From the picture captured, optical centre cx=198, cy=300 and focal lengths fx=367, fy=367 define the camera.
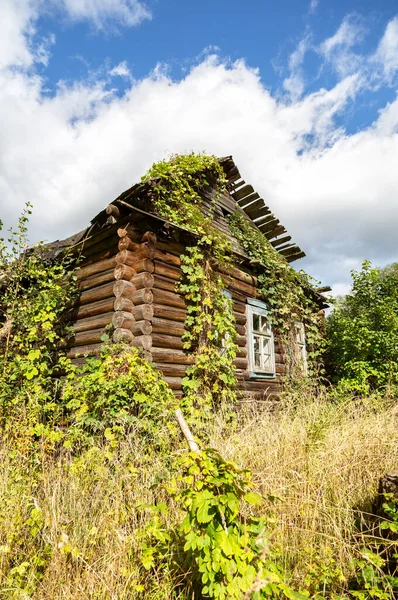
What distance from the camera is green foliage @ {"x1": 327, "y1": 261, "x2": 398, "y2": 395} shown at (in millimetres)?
10062

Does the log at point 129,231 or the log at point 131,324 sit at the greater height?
the log at point 129,231

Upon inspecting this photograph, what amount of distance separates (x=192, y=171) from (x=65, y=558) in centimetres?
752

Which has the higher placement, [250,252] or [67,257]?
[250,252]

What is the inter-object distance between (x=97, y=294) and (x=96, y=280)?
11.5 inches

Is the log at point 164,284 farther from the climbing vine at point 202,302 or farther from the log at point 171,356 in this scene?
the log at point 171,356

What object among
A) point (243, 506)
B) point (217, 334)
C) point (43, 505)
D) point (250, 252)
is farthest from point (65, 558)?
point (250, 252)

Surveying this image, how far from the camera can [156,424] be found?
4.79 meters

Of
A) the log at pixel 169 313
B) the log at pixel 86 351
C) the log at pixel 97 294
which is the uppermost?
the log at pixel 97 294

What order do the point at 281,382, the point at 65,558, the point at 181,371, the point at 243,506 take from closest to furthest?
1. the point at 65,558
2. the point at 243,506
3. the point at 181,371
4. the point at 281,382

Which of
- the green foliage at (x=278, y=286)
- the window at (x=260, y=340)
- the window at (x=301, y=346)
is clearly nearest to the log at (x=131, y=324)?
the window at (x=260, y=340)

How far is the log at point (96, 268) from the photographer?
21.5 ft

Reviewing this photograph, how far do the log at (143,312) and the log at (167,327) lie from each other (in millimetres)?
148

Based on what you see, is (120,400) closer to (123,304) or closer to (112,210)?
(123,304)

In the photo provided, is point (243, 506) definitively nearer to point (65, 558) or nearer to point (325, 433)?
point (65, 558)
